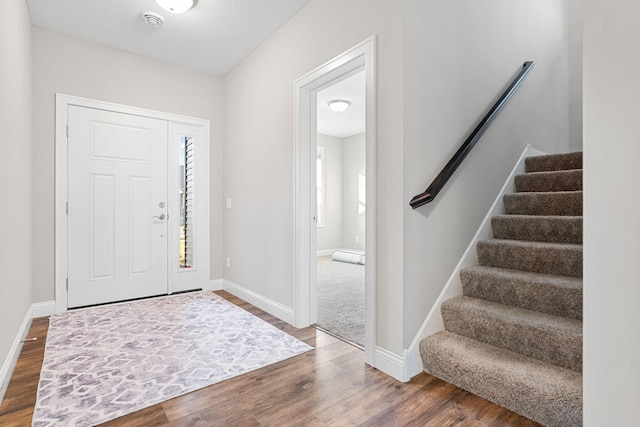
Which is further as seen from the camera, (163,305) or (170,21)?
(163,305)

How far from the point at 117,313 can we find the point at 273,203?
5.96 ft

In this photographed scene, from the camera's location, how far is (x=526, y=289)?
2.01 m

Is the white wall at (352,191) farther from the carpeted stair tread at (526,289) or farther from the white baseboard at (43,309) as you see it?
the white baseboard at (43,309)

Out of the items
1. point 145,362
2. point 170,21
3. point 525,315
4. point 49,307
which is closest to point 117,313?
point 49,307

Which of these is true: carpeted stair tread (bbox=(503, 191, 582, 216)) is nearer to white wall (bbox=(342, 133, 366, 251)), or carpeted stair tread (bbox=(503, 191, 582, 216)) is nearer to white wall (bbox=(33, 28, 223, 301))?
white wall (bbox=(33, 28, 223, 301))

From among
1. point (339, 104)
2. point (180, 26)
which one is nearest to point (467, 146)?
point (180, 26)

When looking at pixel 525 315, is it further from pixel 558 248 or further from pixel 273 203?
pixel 273 203

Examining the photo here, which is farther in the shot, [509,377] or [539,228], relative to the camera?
[539,228]

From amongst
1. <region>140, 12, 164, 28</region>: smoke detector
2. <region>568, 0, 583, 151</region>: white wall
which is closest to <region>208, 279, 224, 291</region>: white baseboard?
<region>140, 12, 164, 28</region>: smoke detector

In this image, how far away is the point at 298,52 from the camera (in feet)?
9.29

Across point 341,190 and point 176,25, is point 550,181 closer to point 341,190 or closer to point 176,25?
point 176,25

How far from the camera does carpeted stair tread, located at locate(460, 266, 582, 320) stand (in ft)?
6.01

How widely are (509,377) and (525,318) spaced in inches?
15.2
